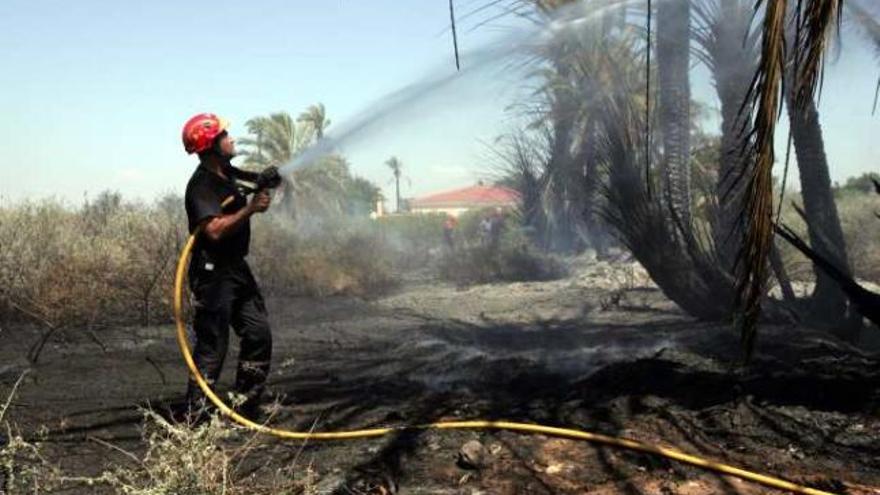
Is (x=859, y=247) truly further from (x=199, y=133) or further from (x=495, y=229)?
(x=199, y=133)

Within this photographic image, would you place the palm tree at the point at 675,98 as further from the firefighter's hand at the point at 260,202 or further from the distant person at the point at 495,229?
the distant person at the point at 495,229

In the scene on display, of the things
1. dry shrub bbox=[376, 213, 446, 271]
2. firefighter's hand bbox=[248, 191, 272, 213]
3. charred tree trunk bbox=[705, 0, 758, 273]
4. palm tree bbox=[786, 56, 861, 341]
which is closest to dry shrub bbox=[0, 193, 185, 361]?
firefighter's hand bbox=[248, 191, 272, 213]

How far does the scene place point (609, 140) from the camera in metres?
7.06

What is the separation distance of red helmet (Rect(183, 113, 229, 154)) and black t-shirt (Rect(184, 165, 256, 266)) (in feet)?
0.40

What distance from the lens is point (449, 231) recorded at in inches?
667

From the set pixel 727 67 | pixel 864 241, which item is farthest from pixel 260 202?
→ pixel 864 241

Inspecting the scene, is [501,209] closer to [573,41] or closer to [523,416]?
[573,41]

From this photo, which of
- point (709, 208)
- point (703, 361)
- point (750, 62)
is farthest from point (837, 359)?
point (750, 62)

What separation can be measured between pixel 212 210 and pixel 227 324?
2.19 feet

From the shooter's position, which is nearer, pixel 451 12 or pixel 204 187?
pixel 451 12

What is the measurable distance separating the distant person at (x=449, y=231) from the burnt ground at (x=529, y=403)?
8.33 m

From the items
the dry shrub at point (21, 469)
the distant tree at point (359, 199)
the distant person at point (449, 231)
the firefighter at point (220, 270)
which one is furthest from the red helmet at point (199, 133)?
the distant person at point (449, 231)

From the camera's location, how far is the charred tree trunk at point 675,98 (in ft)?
22.7

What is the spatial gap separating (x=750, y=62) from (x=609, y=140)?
1405 millimetres
